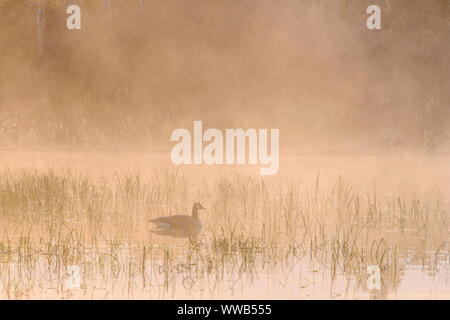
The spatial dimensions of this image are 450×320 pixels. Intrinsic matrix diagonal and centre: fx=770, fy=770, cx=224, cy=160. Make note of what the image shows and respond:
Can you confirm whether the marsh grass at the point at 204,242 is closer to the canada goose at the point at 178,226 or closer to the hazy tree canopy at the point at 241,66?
the canada goose at the point at 178,226

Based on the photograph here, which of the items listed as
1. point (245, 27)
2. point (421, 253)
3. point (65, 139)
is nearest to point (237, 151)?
point (65, 139)

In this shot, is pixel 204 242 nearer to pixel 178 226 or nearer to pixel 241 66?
pixel 178 226

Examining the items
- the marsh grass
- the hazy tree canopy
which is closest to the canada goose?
the marsh grass

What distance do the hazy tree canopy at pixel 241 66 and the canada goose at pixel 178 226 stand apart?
14.3m

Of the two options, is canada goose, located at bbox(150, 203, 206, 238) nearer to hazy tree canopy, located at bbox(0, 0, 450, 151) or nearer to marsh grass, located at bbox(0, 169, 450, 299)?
marsh grass, located at bbox(0, 169, 450, 299)

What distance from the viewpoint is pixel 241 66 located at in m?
29.7

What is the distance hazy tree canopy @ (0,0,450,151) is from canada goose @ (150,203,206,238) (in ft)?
46.8

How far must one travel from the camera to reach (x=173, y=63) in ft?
96.8

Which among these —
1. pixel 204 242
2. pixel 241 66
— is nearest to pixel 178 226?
pixel 204 242

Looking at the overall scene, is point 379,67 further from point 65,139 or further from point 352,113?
point 65,139

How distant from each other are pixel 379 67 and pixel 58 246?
2367 cm

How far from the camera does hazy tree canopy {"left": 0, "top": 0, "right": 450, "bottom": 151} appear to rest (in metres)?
26.0

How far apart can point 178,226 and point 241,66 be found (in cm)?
2085
